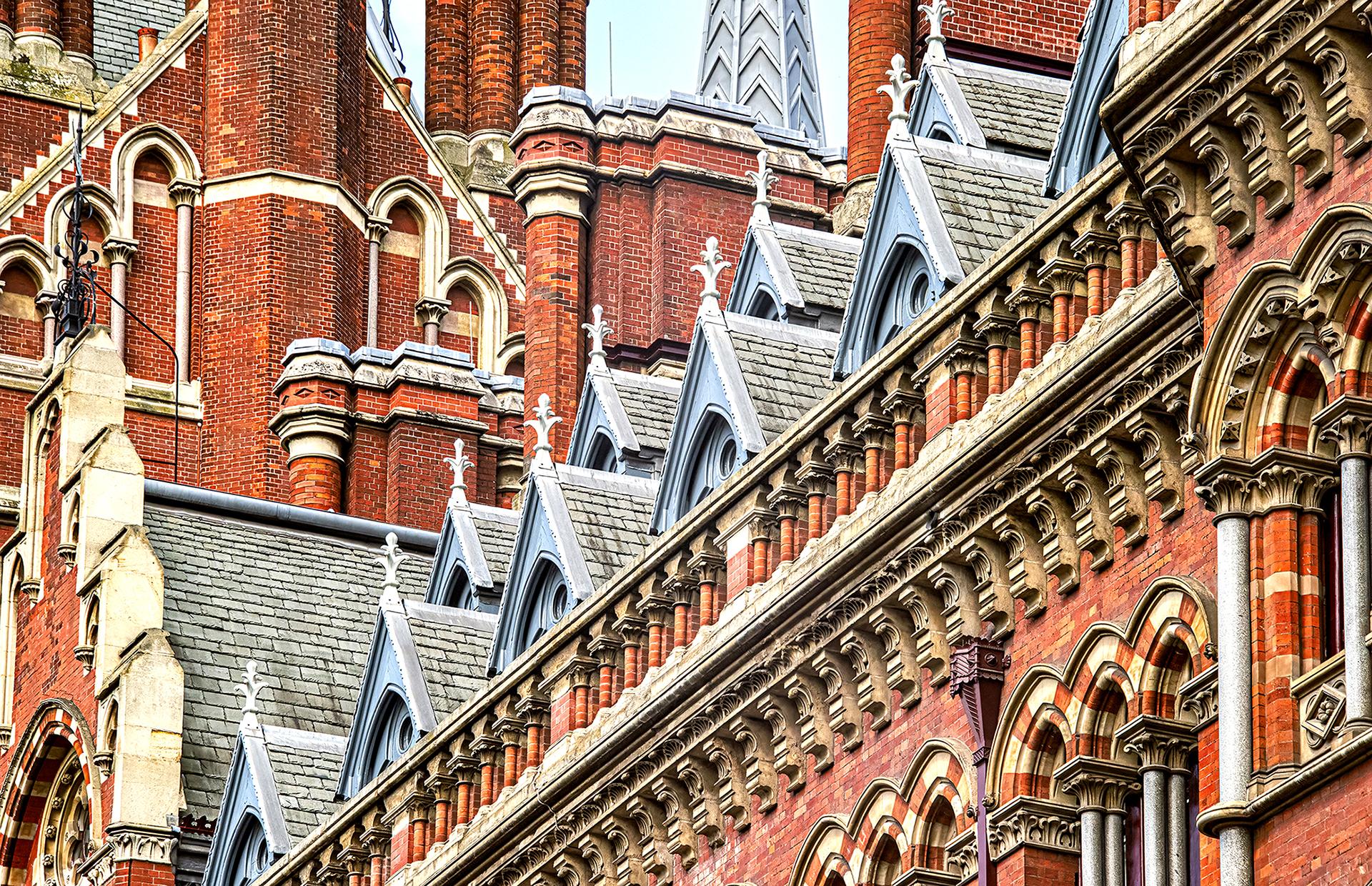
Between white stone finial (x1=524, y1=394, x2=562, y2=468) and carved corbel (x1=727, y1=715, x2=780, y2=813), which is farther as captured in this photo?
white stone finial (x1=524, y1=394, x2=562, y2=468)

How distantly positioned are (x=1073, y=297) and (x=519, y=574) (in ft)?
38.6

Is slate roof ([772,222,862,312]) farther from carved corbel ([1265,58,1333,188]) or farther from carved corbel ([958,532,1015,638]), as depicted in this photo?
carved corbel ([1265,58,1333,188])

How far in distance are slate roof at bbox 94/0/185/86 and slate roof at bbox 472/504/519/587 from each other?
28351mm

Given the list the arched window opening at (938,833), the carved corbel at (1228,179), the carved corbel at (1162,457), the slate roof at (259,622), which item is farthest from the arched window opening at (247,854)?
the carved corbel at (1228,179)

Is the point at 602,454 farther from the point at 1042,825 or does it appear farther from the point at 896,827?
the point at 1042,825

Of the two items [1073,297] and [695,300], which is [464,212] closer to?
[695,300]

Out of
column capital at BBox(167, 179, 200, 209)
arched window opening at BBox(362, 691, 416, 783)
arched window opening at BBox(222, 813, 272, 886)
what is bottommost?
arched window opening at BBox(222, 813, 272, 886)

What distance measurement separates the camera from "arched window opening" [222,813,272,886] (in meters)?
44.9

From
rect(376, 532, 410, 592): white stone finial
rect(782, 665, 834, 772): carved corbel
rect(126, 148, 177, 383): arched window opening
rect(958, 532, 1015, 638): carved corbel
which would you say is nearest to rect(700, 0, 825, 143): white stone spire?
rect(376, 532, 410, 592): white stone finial

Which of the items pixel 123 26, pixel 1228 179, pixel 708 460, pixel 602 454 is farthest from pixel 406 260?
pixel 1228 179

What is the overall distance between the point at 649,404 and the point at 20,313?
28.4 meters

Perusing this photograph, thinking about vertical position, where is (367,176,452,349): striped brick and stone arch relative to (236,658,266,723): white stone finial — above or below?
above

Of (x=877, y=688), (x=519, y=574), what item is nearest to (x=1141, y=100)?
(x=877, y=688)

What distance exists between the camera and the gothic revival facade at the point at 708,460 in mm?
24312
